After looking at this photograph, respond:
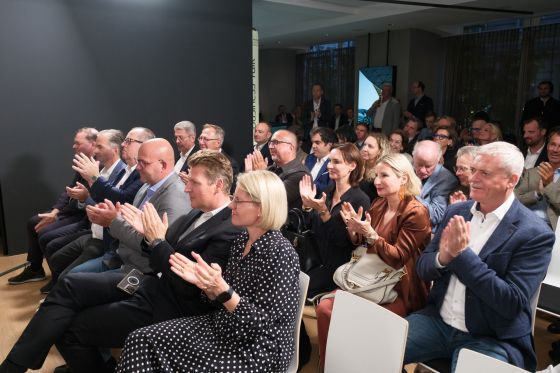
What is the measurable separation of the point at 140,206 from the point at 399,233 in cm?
174

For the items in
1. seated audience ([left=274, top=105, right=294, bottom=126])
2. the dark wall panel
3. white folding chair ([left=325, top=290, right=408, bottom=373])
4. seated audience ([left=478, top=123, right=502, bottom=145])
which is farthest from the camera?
seated audience ([left=274, top=105, right=294, bottom=126])

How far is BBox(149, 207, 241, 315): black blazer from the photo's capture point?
2166mm

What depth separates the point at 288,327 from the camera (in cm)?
186

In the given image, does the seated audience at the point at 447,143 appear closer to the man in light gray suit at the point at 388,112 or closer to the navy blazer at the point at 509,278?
the navy blazer at the point at 509,278

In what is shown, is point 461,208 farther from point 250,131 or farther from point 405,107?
point 405,107

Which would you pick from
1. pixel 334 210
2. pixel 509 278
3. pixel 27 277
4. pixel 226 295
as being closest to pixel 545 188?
pixel 334 210

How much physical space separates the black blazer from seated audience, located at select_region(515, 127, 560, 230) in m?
2.42

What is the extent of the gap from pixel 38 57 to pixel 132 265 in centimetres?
331

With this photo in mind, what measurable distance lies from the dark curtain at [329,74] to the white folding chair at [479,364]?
35.8ft

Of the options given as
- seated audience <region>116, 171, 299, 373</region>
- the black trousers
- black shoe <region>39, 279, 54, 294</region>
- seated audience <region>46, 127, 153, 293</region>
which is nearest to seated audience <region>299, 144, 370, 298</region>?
seated audience <region>116, 171, 299, 373</region>

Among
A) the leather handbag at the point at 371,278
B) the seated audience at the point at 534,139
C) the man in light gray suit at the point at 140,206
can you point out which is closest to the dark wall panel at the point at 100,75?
the man in light gray suit at the point at 140,206

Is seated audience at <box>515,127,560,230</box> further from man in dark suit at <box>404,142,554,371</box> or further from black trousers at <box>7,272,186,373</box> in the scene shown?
black trousers at <box>7,272,186,373</box>

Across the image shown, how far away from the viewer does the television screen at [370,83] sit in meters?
10.2

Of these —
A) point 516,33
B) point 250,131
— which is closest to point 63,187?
point 250,131
